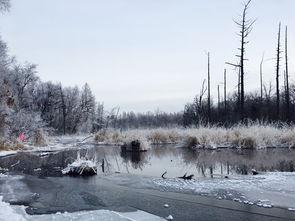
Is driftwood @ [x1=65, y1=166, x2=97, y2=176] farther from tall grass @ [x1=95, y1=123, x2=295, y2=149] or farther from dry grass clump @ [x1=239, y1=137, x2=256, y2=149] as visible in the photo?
dry grass clump @ [x1=239, y1=137, x2=256, y2=149]

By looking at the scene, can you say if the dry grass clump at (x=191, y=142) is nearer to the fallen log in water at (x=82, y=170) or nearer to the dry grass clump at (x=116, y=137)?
the dry grass clump at (x=116, y=137)

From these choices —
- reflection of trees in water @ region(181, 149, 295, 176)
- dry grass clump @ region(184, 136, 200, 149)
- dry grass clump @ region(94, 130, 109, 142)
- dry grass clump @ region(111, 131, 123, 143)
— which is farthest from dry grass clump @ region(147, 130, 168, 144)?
reflection of trees in water @ region(181, 149, 295, 176)

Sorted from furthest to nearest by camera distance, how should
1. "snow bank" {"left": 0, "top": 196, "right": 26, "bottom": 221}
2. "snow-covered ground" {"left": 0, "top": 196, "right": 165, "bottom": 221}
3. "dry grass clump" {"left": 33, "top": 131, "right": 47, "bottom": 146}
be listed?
1. "dry grass clump" {"left": 33, "top": 131, "right": 47, "bottom": 146}
2. "snow-covered ground" {"left": 0, "top": 196, "right": 165, "bottom": 221}
3. "snow bank" {"left": 0, "top": 196, "right": 26, "bottom": 221}

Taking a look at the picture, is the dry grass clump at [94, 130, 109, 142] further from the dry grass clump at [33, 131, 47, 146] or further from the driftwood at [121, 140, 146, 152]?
the driftwood at [121, 140, 146, 152]

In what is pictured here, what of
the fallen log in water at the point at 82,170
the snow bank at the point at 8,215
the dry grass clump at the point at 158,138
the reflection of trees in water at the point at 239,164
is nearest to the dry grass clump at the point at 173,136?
the dry grass clump at the point at 158,138

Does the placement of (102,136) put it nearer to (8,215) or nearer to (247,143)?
(247,143)

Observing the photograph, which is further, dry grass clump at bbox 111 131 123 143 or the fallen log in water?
dry grass clump at bbox 111 131 123 143

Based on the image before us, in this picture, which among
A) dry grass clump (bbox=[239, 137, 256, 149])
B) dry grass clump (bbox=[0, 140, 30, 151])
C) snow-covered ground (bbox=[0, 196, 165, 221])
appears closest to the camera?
snow-covered ground (bbox=[0, 196, 165, 221])

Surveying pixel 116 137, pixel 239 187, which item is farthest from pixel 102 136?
pixel 239 187

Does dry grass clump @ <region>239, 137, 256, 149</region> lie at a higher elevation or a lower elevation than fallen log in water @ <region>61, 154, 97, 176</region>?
higher

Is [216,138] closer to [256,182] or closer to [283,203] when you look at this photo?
[256,182]

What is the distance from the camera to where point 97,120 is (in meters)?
72.6

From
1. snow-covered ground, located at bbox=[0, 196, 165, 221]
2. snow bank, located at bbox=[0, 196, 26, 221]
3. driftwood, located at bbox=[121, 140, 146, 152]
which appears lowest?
snow-covered ground, located at bbox=[0, 196, 165, 221]

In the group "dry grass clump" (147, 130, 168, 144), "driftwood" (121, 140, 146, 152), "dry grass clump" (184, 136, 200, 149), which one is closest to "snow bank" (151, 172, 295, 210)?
"driftwood" (121, 140, 146, 152)
